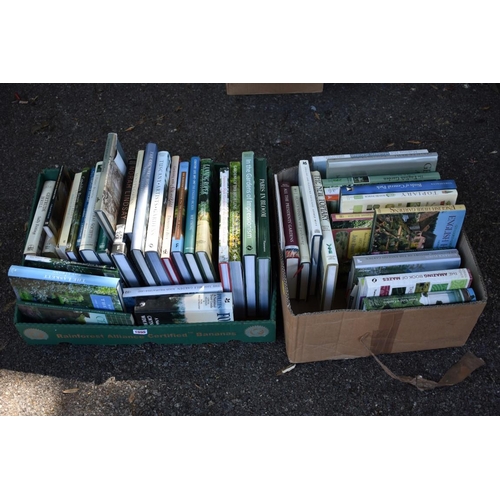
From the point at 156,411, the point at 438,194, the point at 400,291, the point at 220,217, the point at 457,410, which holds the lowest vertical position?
the point at 156,411

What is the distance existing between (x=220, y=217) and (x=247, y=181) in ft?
0.60

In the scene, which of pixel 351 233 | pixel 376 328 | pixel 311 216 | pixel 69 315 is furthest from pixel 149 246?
pixel 376 328

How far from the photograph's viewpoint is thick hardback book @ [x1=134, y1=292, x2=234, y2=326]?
5.76ft

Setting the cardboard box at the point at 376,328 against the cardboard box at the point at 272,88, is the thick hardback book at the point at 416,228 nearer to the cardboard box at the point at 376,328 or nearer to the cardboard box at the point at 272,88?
the cardboard box at the point at 376,328

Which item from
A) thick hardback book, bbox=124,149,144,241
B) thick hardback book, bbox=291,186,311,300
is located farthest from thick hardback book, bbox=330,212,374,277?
thick hardback book, bbox=124,149,144,241

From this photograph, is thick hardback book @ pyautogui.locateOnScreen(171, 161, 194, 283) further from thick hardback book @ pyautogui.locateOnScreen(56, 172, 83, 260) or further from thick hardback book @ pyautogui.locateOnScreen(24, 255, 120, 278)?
thick hardback book @ pyautogui.locateOnScreen(56, 172, 83, 260)

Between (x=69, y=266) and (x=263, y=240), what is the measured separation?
677 millimetres

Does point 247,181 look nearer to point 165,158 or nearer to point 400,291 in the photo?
point 165,158

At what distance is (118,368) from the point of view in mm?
1876

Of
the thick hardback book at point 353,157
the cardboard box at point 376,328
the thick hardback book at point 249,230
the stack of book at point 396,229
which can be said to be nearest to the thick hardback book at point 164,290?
the thick hardback book at point 249,230

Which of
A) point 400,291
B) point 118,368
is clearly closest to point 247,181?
point 400,291

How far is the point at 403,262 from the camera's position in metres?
1.70

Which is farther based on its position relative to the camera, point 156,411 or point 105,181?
point 156,411

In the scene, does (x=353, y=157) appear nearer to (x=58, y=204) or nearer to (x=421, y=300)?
(x=421, y=300)
